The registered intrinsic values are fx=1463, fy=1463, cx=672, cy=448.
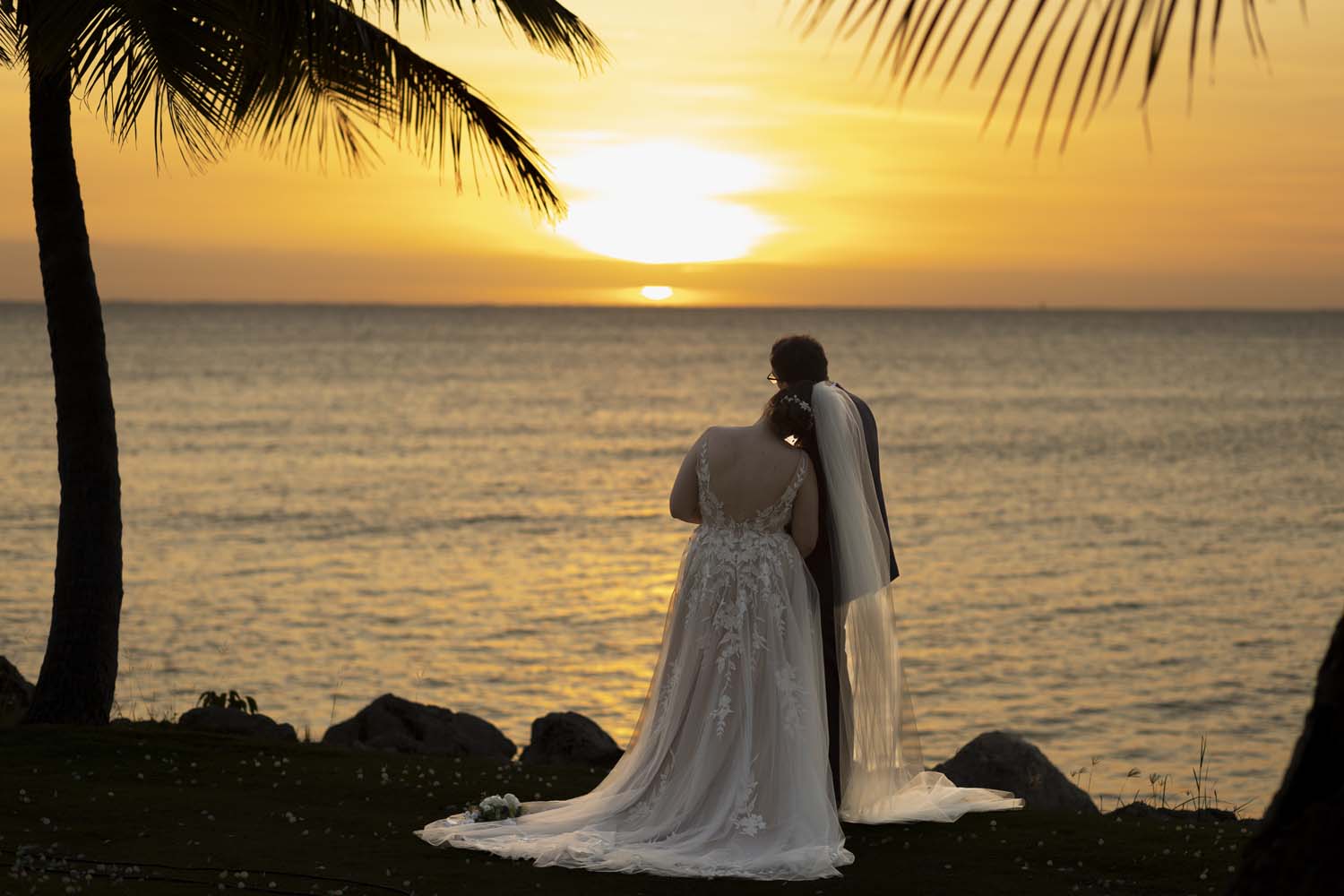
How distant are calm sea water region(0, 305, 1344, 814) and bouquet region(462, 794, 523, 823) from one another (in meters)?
6.16

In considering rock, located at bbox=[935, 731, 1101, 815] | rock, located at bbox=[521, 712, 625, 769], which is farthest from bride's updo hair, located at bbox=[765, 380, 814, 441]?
rock, located at bbox=[521, 712, 625, 769]

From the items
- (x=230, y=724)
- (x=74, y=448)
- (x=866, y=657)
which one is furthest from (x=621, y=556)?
(x=866, y=657)

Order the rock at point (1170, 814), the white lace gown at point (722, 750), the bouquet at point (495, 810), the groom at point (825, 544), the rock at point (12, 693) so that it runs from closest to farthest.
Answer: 1. the white lace gown at point (722, 750)
2. the bouquet at point (495, 810)
3. the groom at point (825, 544)
4. the rock at point (1170, 814)
5. the rock at point (12, 693)

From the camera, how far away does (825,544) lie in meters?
8.02

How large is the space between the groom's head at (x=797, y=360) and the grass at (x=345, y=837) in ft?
8.03

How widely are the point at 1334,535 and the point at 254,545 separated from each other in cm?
2243

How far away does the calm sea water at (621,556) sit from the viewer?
18.1m

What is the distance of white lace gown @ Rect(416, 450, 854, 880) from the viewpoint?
279 inches

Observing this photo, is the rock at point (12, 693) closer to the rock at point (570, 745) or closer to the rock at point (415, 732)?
the rock at point (415, 732)

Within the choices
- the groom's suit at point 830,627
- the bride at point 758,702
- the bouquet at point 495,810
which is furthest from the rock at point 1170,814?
the bouquet at point 495,810

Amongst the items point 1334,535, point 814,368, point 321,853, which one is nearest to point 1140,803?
point 814,368

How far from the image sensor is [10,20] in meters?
9.12

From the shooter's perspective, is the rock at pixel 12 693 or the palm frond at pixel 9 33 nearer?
the palm frond at pixel 9 33

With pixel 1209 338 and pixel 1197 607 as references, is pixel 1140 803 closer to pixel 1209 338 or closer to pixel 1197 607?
pixel 1197 607
